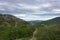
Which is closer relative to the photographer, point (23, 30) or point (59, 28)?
point (59, 28)

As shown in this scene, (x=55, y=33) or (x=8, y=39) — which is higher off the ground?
(x=55, y=33)

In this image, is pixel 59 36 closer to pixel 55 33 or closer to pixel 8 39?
pixel 55 33

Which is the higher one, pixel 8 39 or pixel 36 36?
pixel 36 36

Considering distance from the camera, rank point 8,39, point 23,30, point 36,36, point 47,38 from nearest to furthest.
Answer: point 47,38 < point 36,36 < point 8,39 < point 23,30

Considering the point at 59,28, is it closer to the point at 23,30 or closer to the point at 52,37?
the point at 52,37

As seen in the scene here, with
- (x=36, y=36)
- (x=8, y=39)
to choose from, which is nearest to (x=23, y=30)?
(x=8, y=39)

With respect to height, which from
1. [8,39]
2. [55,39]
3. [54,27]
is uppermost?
[54,27]

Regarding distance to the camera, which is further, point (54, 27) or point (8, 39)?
point (8, 39)

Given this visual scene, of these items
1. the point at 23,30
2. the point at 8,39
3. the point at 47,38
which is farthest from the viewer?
the point at 23,30

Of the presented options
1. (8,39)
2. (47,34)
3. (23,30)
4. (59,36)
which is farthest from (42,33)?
(23,30)
